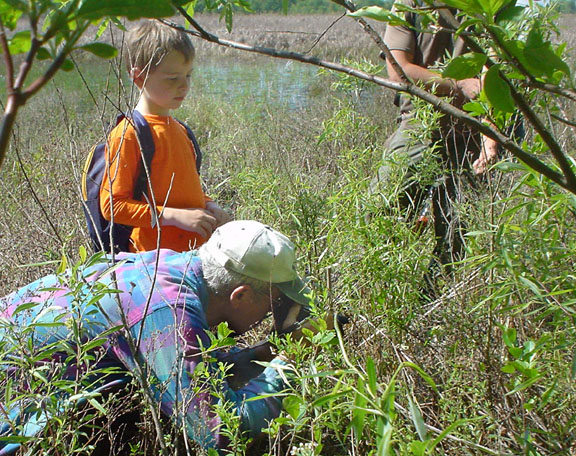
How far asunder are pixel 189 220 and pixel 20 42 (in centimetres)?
172

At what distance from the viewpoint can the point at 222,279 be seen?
70.6 inches

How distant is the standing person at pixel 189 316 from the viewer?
4.87 feet

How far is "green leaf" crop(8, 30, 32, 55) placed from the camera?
0.50m

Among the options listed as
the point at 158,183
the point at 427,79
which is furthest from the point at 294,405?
the point at 427,79

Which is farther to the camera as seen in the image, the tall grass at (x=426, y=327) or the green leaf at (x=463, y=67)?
the tall grass at (x=426, y=327)

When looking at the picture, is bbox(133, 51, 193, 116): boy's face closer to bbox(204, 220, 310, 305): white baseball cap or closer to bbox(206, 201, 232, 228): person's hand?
bbox(206, 201, 232, 228): person's hand

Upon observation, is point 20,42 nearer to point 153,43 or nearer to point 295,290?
point 295,290

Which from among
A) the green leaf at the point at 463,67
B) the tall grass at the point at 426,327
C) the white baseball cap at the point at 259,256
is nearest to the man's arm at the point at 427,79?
the tall grass at the point at 426,327

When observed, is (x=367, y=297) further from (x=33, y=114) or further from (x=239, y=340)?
(x=33, y=114)

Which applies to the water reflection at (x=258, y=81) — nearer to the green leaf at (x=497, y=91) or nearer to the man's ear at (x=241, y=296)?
the man's ear at (x=241, y=296)

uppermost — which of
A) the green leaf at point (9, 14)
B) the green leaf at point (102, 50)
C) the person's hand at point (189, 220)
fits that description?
the green leaf at point (9, 14)

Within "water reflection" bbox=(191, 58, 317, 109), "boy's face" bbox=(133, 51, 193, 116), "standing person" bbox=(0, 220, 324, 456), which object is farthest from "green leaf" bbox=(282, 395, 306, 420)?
"water reflection" bbox=(191, 58, 317, 109)

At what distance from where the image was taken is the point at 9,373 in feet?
4.98

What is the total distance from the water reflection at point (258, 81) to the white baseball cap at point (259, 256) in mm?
5270
